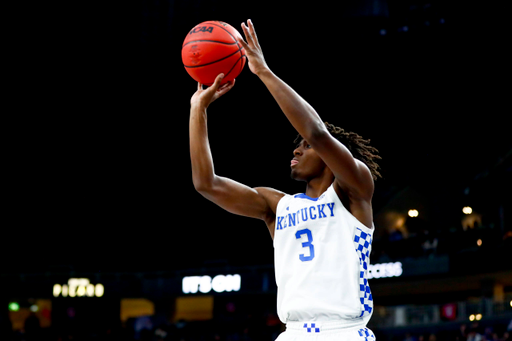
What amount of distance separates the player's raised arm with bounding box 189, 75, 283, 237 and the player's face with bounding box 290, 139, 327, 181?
0.61ft

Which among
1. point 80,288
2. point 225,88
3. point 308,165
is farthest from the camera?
point 80,288

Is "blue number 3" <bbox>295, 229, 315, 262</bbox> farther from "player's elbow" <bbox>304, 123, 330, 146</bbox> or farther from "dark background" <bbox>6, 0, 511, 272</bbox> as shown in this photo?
"dark background" <bbox>6, 0, 511, 272</bbox>

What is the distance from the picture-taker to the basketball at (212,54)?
3.79 meters

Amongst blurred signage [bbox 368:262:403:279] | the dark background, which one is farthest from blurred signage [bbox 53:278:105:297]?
blurred signage [bbox 368:262:403:279]

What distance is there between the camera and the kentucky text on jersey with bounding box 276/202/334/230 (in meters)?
3.29

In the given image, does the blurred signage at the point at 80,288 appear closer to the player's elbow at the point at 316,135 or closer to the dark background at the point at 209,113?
the dark background at the point at 209,113

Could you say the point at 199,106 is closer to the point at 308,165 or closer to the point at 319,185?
the point at 308,165

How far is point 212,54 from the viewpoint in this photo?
3777mm

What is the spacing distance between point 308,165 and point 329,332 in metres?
0.98

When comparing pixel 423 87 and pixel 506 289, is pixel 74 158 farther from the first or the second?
pixel 506 289

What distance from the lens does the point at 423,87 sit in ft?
53.2

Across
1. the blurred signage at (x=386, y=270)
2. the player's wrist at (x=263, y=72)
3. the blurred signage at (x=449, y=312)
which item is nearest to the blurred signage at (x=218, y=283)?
the blurred signage at (x=386, y=270)

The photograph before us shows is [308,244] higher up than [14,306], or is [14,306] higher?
[14,306]

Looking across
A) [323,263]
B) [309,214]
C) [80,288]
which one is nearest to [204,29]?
[309,214]
